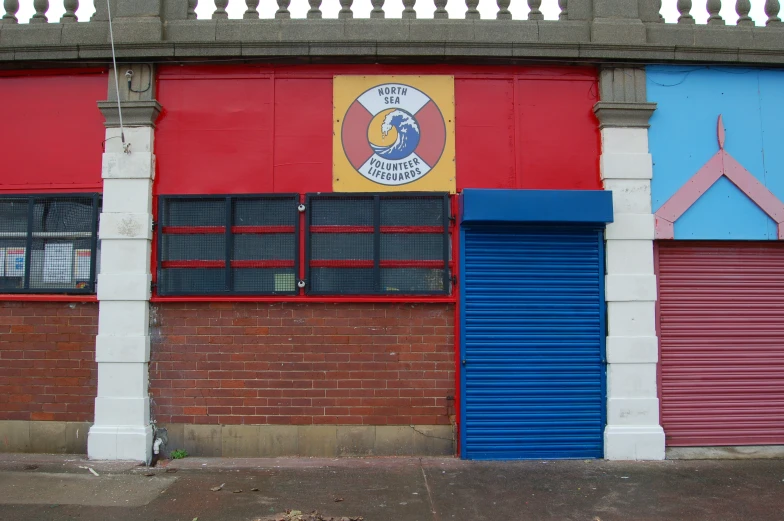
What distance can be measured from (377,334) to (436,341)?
0.66m

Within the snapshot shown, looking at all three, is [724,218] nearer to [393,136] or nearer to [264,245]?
[393,136]

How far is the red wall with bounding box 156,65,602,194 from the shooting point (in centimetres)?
655

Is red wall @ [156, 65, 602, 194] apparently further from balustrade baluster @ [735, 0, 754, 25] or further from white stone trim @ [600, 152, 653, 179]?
balustrade baluster @ [735, 0, 754, 25]

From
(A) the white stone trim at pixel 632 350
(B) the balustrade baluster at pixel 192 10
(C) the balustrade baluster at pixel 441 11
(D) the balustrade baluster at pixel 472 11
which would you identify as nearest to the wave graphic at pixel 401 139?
(C) the balustrade baluster at pixel 441 11

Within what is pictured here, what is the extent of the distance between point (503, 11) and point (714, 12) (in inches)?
101

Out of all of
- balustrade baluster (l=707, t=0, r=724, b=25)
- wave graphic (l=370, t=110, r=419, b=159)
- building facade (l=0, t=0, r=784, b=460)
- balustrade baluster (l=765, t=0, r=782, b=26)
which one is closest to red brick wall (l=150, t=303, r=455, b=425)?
building facade (l=0, t=0, r=784, b=460)

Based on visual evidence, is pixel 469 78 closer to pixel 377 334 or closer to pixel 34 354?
pixel 377 334

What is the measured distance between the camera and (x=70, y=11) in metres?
6.82

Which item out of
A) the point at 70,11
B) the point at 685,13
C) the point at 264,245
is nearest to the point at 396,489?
the point at 264,245

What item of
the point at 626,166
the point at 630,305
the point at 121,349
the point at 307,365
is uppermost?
the point at 626,166

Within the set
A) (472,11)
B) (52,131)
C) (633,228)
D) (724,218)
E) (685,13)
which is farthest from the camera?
(685,13)

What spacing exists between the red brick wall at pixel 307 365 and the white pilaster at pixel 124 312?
0.20 m

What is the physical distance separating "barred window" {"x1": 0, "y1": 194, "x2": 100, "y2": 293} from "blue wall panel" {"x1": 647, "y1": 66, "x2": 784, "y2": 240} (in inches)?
254

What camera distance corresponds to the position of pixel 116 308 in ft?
20.8
